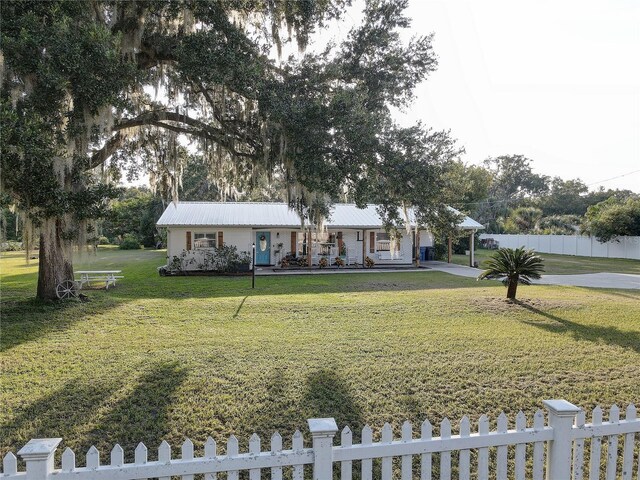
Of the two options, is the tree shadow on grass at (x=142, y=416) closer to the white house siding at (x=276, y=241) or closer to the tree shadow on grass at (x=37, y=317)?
the tree shadow on grass at (x=37, y=317)

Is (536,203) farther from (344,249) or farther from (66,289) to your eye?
(66,289)

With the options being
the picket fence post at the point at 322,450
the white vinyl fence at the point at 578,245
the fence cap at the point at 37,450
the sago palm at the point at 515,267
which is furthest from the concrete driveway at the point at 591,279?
the fence cap at the point at 37,450

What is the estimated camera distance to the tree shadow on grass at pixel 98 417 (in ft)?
12.2

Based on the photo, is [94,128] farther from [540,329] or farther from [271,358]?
[540,329]

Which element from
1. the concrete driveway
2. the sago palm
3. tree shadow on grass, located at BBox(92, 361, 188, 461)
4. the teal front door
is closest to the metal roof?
the teal front door

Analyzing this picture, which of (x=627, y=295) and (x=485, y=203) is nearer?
(x=627, y=295)

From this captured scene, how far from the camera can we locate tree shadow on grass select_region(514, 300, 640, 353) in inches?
268

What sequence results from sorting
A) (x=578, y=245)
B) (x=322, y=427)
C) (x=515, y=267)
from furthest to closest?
(x=578, y=245) → (x=515, y=267) → (x=322, y=427)

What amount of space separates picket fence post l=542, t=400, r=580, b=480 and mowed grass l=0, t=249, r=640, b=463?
1.57 meters

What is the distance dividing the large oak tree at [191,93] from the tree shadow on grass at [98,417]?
3.29 metres

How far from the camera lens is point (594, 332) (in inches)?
296

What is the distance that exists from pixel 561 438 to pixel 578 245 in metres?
34.3

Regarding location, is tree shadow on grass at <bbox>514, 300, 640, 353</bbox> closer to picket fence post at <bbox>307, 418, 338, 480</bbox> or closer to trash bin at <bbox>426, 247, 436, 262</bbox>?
picket fence post at <bbox>307, 418, 338, 480</bbox>

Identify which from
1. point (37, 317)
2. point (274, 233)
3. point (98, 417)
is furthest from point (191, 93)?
point (274, 233)
